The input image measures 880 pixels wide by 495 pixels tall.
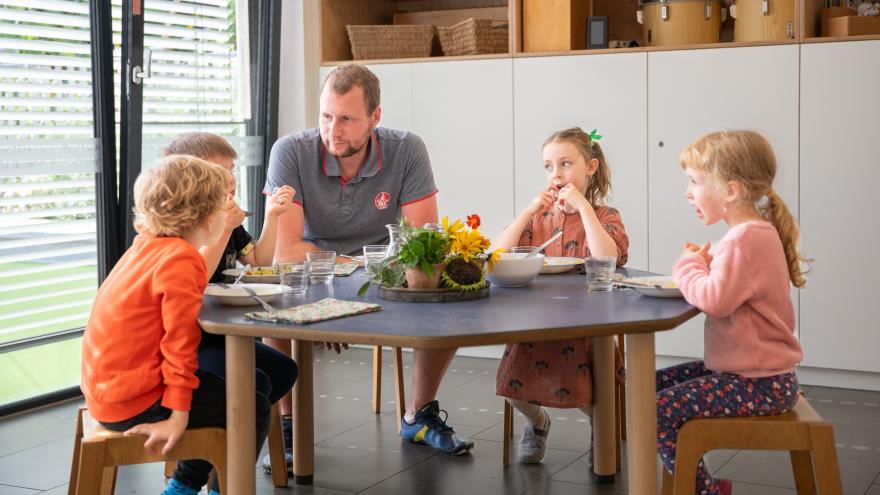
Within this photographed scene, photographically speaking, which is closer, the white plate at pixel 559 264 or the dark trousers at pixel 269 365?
the dark trousers at pixel 269 365

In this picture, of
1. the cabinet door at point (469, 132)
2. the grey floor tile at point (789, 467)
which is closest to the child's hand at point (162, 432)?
the grey floor tile at point (789, 467)

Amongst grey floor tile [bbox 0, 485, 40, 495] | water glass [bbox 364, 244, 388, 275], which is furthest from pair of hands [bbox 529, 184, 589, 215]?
grey floor tile [bbox 0, 485, 40, 495]

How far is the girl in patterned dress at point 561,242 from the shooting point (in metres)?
2.83

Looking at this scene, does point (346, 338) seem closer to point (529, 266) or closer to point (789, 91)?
point (529, 266)

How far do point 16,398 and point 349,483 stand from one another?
5.10ft

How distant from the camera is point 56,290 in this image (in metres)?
3.90

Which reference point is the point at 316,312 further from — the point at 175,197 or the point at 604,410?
the point at 604,410

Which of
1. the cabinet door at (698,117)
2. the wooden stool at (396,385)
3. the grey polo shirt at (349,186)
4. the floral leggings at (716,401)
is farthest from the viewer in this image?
the cabinet door at (698,117)

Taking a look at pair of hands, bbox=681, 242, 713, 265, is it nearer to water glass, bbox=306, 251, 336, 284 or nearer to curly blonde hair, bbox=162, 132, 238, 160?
water glass, bbox=306, 251, 336, 284

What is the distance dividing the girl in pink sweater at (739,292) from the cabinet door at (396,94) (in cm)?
252

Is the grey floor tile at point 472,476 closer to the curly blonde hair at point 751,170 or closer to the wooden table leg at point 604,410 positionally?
the wooden table leg at point 604,410

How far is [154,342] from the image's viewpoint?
2.10m

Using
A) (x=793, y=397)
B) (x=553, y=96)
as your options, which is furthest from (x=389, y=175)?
(x=793, y=397)

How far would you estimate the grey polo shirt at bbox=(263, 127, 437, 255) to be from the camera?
3.32 m
